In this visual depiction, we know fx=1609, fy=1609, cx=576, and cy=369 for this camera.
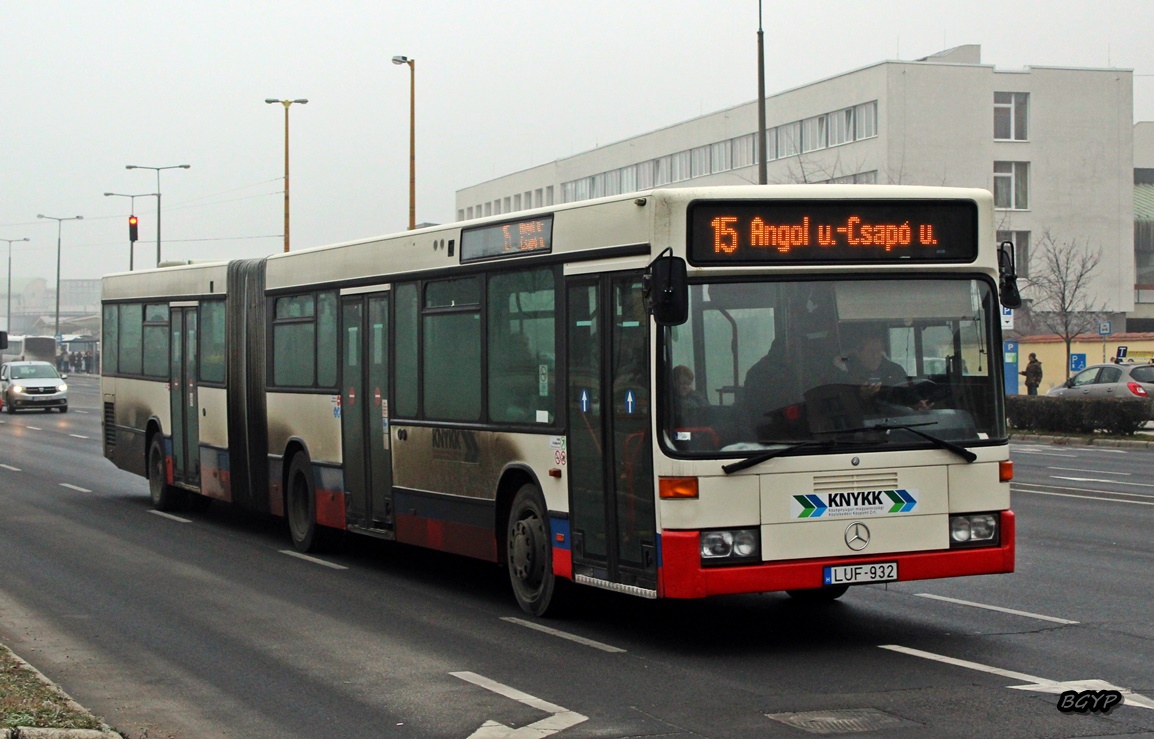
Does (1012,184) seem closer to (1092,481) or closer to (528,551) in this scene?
(1092,481)

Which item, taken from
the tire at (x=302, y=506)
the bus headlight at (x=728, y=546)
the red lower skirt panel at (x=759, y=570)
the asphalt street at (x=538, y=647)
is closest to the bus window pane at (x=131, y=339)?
the asphalt street at (x=538, y=647)

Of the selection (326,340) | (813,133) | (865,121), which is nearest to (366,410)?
(326,340)

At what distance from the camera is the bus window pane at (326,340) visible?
14805mm

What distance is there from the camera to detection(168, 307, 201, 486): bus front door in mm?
18766

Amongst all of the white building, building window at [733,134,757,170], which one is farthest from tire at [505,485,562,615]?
building window at [733,134,757,170]

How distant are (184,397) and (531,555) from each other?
918 cm

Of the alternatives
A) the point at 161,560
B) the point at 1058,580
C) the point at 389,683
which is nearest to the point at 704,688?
the point at 389,683

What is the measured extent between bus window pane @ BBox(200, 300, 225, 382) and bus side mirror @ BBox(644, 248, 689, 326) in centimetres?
973

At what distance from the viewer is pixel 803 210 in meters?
9.68

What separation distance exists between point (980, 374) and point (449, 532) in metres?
4.49

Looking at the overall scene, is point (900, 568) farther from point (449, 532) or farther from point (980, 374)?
point (449, 532)

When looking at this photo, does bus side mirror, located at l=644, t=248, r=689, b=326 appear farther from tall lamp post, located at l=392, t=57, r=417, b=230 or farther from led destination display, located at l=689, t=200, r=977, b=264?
tall lamp post, located at l=392, t=57, r=417, b=230

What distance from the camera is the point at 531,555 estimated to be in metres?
11.0

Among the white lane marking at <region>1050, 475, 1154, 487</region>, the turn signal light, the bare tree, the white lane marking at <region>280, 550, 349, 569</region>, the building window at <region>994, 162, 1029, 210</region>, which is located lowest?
the white lane marking at <region>280, 550, 349, 569</region>
